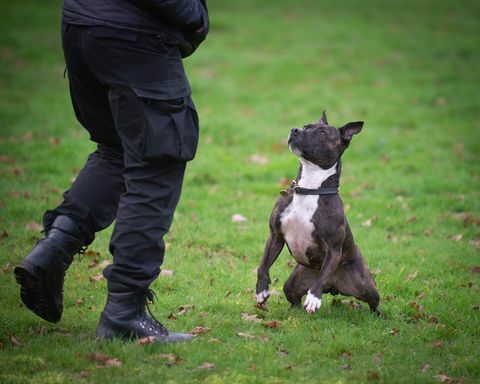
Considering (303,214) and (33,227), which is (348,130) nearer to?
(303,214)

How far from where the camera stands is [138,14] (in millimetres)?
4285

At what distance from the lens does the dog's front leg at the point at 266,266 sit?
5324 millimetres

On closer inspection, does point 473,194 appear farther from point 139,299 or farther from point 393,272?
point 139,299

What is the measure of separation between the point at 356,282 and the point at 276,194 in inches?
155

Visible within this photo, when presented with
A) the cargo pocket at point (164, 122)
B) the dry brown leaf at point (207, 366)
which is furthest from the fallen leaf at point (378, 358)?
the cargo pocket at point (164, 122)

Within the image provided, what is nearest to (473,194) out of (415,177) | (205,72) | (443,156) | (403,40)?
(415,177)

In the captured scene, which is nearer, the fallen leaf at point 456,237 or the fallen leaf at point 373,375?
the fallen leaf at point 373,375

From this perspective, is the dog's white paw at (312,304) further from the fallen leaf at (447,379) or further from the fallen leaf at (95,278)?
the fallen leaf at (95,278)

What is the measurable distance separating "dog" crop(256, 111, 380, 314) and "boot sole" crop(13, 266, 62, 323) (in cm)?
152

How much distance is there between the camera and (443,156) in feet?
36.9

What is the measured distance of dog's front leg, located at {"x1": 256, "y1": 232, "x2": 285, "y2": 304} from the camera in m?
5.32

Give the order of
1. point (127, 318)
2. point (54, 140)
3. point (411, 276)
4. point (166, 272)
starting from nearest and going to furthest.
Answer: point (127, 318) → point (166, 272) → point (411, 276) → point (54, 140)

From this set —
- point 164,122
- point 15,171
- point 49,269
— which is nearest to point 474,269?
point 164,122

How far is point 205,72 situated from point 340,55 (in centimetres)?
354
